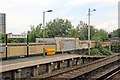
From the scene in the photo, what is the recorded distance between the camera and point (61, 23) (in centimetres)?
9531

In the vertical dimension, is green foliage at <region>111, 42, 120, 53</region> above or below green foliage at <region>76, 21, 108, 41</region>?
below

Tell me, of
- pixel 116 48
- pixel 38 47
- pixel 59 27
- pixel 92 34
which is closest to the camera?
pixel 38 47

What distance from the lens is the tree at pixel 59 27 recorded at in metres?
88.8

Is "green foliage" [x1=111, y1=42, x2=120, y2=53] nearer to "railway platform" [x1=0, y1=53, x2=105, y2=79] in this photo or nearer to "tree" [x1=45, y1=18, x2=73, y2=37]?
"railway platform" [x1=0, y1=53, x2=105, y2=79]

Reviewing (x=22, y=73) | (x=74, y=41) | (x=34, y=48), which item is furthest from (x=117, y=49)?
(x=22, y=73)

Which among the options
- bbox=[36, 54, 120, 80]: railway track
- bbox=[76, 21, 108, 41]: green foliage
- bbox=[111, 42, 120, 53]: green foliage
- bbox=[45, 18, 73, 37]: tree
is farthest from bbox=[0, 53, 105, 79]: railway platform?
bbox=[45, 18, 73, 37]: tree

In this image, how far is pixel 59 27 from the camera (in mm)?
91812

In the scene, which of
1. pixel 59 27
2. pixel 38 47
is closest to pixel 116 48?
pixel 38 47

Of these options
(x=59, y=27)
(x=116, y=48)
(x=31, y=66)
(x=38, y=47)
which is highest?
(x=59, y=27)

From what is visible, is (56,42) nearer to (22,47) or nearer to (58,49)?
(58,49)

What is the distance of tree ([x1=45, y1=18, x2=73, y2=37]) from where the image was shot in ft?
291

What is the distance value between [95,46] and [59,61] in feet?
87.3

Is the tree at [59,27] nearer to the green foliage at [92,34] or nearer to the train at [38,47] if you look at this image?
the green foliage at [92,34]

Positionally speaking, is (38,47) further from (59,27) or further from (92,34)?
(59,27)
